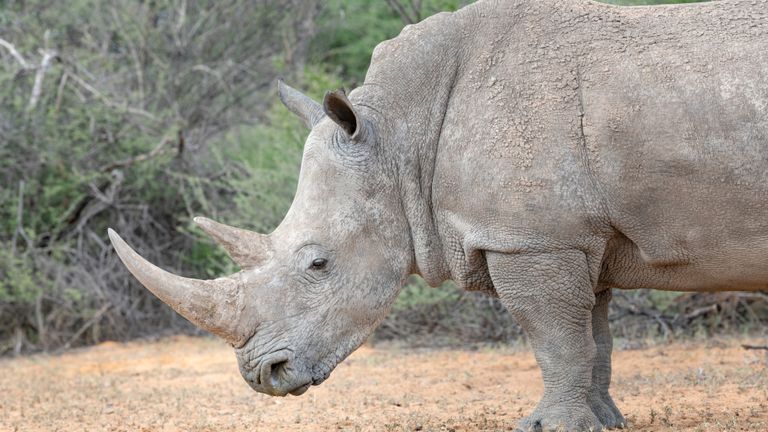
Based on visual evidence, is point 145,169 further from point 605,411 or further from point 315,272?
point 605,411

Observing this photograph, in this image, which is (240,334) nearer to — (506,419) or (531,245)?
(531,245)

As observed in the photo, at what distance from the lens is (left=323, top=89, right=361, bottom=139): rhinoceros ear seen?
481 centimetres

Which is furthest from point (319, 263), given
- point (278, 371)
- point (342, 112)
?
point (342, 112)

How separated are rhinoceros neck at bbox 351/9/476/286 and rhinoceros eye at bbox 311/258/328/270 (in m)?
0.46

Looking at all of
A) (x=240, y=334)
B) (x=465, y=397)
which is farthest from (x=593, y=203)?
(x=465, y=397)

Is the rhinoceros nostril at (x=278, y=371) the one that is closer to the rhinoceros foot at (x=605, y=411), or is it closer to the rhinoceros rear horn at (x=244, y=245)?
the rhinoceros rear horn at (x=244, y=245)

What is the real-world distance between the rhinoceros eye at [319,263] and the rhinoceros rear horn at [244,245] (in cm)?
22

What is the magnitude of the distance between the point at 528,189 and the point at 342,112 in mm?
950

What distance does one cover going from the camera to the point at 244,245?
4.94 meters

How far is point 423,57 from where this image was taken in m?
5.17

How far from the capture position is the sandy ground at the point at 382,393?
5.93m

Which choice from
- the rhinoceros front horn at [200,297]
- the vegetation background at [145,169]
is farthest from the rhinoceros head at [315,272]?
the vegetation background at [145,169]

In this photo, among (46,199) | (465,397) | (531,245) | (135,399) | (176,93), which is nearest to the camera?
(531,245)

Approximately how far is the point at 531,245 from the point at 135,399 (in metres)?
4.00
